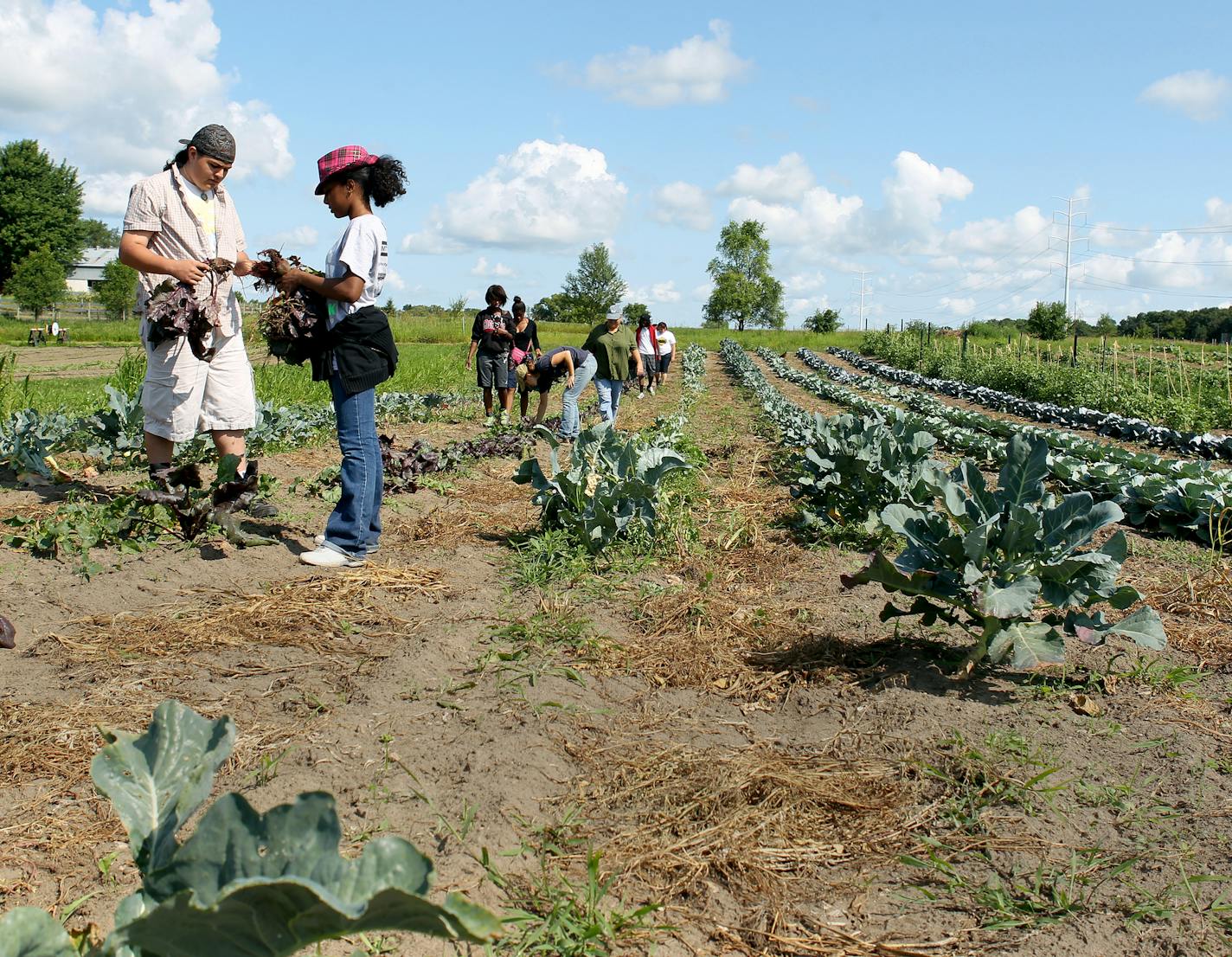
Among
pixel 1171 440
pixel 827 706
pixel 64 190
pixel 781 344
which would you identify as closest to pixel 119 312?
pixel 64 190

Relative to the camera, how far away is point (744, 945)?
2.06m

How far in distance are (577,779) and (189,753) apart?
158 centimetres

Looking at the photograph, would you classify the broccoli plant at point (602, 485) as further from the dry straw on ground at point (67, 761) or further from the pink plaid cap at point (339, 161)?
the dry straw on ground at point (67, 761)

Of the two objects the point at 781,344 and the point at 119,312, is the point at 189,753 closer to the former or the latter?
the point at 781,344

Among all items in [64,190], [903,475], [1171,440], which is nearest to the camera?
[903,475]

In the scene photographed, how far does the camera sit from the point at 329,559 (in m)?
4.61

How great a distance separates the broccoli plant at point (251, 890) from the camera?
3.02 ft

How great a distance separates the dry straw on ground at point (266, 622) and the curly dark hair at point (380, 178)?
1838mm

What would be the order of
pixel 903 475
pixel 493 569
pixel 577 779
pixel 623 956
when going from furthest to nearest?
pixel 903 475 < pixel 493 569 < pixel 577 779 < pixel 623 956

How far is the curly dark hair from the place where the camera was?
439cm

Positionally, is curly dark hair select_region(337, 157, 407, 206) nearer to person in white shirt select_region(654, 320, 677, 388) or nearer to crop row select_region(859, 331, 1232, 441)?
crop row select_region(859, 331, 1232, 441)

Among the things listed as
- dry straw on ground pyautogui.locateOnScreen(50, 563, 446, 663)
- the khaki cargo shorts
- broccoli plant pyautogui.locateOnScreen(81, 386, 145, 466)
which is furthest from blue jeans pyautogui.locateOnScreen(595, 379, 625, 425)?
dry straw on ground pyautogui.locateOnScreen(50, 563, 446, 663)

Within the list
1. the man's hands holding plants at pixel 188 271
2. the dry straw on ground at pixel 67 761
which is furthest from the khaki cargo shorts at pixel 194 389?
the dry straw on ground at pixel 67 761

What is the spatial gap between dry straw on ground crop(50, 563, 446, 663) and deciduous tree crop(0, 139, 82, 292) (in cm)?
6421
